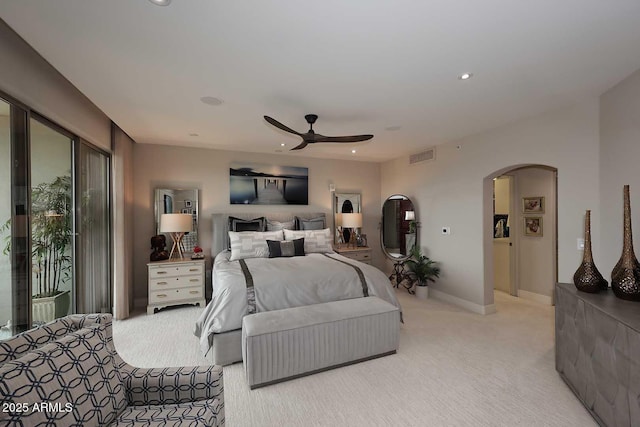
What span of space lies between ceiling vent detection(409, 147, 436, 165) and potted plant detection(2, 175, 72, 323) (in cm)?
488

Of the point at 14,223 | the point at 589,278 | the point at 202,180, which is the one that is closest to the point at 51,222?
the point at 14,223

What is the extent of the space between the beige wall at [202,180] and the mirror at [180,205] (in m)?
0.09

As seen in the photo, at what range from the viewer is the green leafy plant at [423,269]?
4570 mm

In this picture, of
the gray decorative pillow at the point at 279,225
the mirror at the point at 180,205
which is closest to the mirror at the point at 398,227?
the gray decorative pillow at the point at 279,225

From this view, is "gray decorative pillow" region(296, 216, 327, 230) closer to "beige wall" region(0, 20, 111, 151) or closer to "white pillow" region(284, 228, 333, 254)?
"white pillow" region(284, 228, 333, 254)

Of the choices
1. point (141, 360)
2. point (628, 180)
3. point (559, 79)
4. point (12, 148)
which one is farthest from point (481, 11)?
point (141, 360)

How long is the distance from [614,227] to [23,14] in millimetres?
4596

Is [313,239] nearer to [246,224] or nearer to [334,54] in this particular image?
[246,224]

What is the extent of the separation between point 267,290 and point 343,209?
123 inches

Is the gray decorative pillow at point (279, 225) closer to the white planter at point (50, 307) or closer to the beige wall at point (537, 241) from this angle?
the white planter at point (50, 307)

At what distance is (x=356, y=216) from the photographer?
5.32m

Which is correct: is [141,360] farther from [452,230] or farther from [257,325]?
[452,230]

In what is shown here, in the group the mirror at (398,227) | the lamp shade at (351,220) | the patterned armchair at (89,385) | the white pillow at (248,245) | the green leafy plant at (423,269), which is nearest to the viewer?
the patterned armchair at (89,385)

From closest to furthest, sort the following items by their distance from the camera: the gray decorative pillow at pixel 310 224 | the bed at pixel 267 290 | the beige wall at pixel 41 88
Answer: the beige wall at pixel 41 88 < the bed at pixel 267 290 < the gray decorative pillow at pixel 310 224
